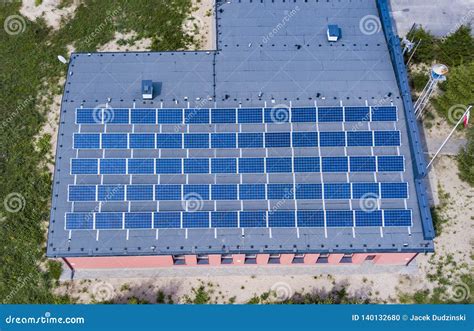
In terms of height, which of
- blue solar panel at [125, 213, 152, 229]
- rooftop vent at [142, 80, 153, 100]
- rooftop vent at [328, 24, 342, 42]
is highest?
rooftop vent at [328, 24, 342, 42]

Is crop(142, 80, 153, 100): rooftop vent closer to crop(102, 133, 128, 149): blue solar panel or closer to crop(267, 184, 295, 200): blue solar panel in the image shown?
crop(102, 133, 128, 149): blue solar panel

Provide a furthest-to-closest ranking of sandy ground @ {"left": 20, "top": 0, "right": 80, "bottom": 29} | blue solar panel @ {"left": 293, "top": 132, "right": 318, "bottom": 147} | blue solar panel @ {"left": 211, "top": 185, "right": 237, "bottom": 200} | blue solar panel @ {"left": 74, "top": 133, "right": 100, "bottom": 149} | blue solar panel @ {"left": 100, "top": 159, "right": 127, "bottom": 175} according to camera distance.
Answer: sandy ground @ {"left": 20, "top": 0, "right": 80, "bottom": 29} < blue solar panel @ {"left": 293, "top": 132, "right": 318, "bottom": 147} < blue solar panel @ {"left": 74, "top": 133, "right": 100, "bottom": 149} < blue solar panel @ {"left": 100, "top": 159, "right": 127, "bottom": 175} < blue solar panel @ {"left": 211, "top": 185, "right": 237, "bottom": 200}

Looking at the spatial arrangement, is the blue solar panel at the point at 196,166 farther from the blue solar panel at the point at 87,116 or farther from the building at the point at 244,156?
the blue solar panel at the point at 87,116

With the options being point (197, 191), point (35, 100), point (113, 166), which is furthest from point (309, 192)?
point (35, 100)

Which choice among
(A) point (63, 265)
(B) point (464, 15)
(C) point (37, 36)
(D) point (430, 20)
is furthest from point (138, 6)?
(B) point (464, 15)

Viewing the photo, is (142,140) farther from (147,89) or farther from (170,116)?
(147,89)

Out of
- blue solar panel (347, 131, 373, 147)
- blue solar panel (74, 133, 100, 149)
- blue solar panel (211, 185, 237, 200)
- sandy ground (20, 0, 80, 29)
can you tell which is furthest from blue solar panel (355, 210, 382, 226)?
sandy ground (20, 0, 80, 29)

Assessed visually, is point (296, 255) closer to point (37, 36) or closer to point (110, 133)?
point (110, 133)
